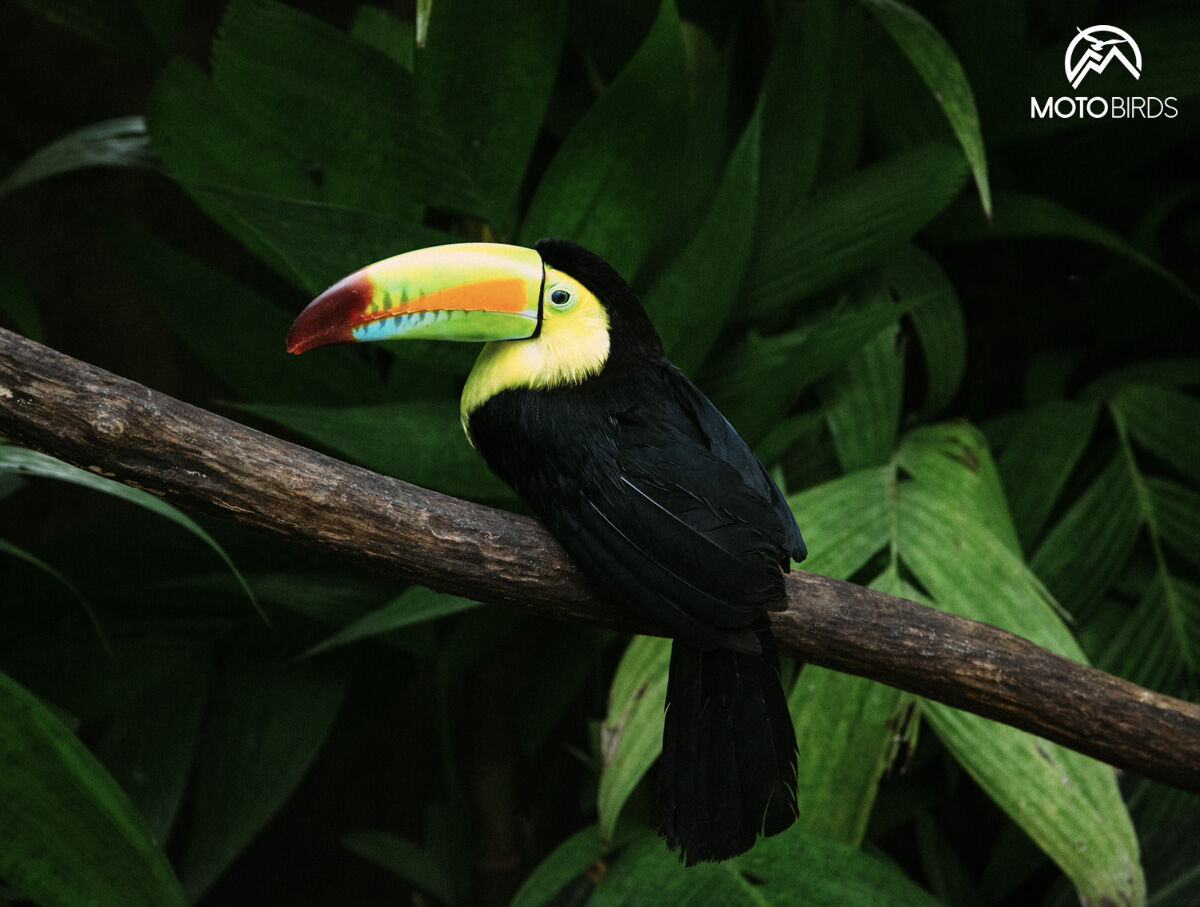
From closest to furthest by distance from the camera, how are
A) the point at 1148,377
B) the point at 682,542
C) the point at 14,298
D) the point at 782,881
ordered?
the point at 682,542
the point at 782,881
the point at 14,298
the point at 1148,377

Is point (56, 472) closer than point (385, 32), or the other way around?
point (56, 472)

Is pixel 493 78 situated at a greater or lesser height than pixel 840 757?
greater

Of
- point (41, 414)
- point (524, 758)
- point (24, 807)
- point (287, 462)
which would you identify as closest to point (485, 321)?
point (287, 462)

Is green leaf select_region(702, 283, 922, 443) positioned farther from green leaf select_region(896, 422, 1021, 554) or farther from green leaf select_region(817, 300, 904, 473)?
green leaf select_region(896, 422, 1021, 554)

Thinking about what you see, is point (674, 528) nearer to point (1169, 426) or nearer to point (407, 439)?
point (407, 439)

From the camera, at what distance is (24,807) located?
90 cm

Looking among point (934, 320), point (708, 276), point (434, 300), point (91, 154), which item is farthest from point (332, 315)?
point (934, 320)

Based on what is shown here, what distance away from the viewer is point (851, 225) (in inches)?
54.0

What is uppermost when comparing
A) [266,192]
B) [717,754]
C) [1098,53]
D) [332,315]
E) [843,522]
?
[1098,53]

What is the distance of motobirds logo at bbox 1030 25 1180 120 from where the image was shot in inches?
59.2

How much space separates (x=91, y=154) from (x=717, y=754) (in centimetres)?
115

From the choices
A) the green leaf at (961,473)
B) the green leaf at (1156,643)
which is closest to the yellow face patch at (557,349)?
the green leaf at (961,473)

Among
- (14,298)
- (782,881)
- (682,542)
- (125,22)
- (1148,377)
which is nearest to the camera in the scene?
(682,542)

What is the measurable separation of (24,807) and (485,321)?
58 centimetres
